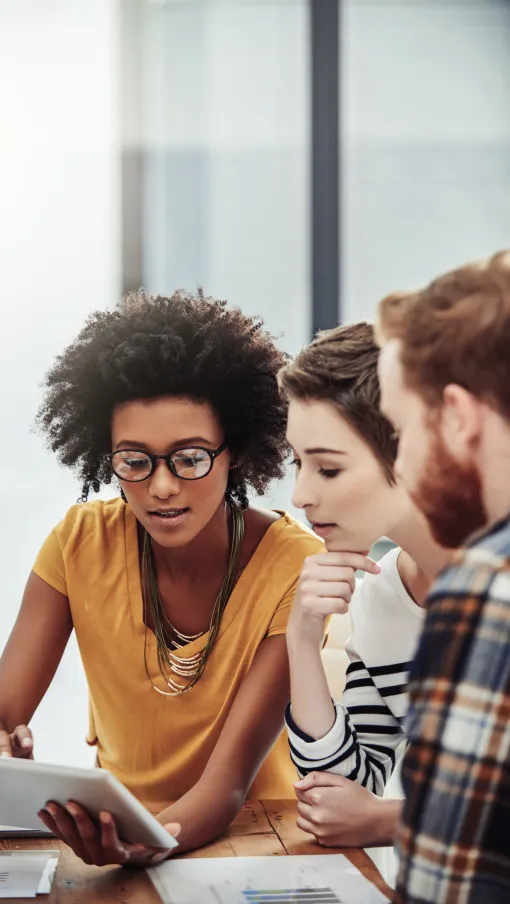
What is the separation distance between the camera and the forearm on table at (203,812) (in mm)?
1446

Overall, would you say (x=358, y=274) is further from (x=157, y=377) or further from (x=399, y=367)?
(x=399, y=367)

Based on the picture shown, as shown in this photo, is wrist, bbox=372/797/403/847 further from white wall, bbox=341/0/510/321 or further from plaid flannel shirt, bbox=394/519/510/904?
white wall, bbox=341/0/510/321

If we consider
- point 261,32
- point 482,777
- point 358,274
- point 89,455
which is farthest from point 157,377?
point 261,32

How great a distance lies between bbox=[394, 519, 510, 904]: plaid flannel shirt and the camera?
779 mm

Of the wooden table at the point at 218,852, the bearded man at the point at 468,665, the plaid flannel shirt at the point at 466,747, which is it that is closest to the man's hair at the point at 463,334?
the bearded man at the point at 468,665

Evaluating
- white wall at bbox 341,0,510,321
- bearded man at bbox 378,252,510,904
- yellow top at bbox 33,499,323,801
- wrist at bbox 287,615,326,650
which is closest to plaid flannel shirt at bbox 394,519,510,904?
bearded man at bbox 378,252,510,904

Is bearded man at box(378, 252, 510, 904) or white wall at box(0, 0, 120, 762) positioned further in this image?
white wall at box(0, 0, 120, 762)

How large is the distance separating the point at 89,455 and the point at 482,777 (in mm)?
1425

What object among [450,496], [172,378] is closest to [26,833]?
[172,378]

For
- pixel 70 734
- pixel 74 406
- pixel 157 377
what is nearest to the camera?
pixel 157 377

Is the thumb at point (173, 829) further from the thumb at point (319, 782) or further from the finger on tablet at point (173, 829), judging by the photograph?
the thumb at point (319, 782)

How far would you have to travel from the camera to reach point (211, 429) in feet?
6.13

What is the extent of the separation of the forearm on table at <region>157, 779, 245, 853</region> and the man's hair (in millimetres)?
815

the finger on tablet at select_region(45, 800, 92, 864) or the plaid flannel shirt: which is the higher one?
the plaid flannel shirt
